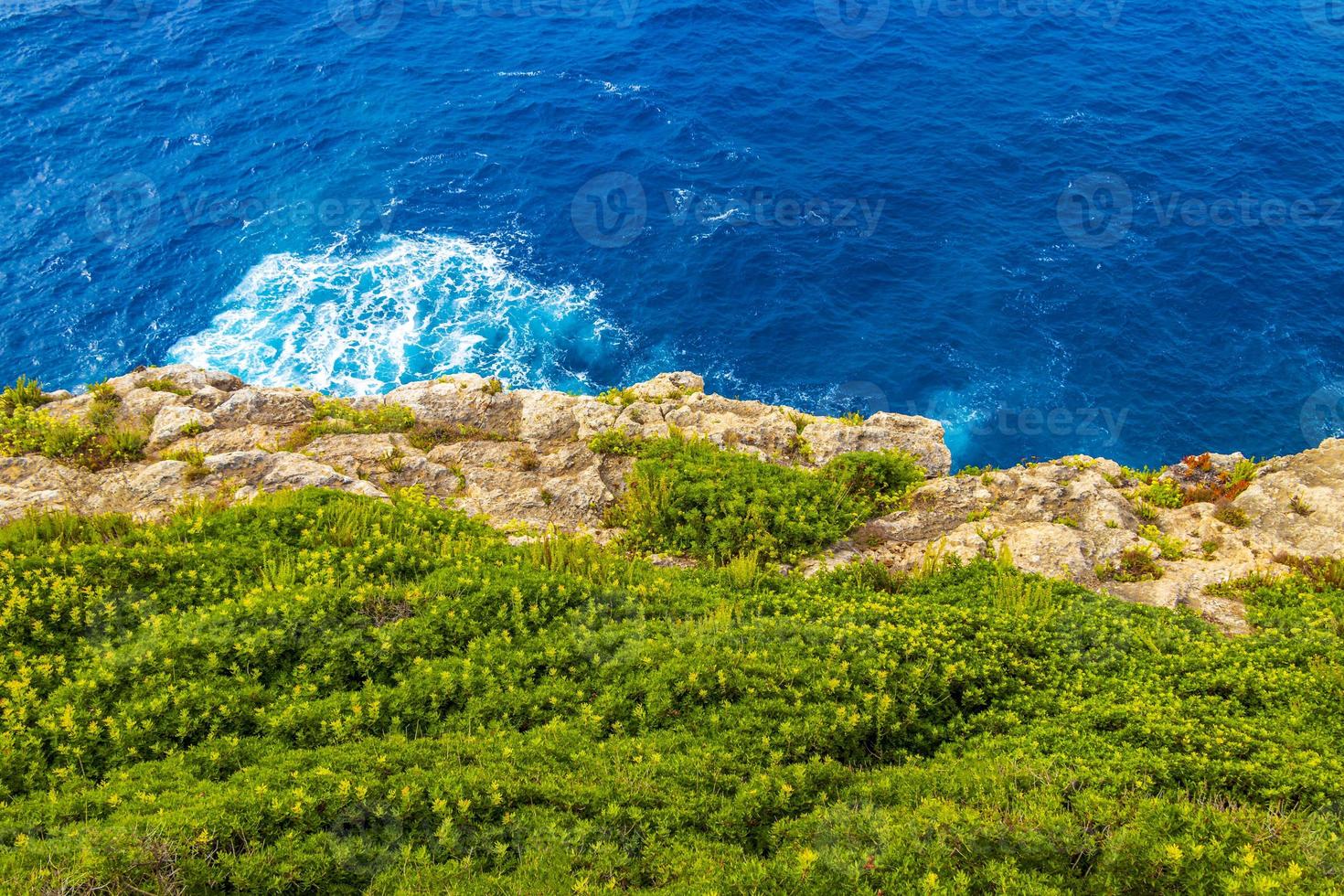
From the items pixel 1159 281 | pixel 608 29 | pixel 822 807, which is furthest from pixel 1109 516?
pixel 608 29

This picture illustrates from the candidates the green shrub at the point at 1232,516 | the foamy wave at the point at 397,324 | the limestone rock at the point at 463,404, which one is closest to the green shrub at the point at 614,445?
the limestone rock at the point at 463,404

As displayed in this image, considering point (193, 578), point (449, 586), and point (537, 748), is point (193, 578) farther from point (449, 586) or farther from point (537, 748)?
point (537, 748)

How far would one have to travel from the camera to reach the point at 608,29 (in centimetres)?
6638

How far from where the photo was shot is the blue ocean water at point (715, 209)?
4159 cm

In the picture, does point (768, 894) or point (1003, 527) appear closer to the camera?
point (768, 894)

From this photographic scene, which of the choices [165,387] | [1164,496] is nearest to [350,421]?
[165,387]

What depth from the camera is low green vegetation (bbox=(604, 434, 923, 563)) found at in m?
19.0

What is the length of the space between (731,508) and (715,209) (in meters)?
34.7

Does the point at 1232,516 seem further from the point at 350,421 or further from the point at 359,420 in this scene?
the point at 350,421

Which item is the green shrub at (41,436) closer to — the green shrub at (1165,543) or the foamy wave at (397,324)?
the foamy wave at (397,324)

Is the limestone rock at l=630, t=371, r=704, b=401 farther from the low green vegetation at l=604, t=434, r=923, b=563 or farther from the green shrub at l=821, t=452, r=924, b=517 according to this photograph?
the green shrub at l=821, t=452, r=924, b=517

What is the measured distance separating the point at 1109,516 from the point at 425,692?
639 inches

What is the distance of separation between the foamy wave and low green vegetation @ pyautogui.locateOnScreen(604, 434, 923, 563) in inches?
836

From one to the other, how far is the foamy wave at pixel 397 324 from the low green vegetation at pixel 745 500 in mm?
21241
